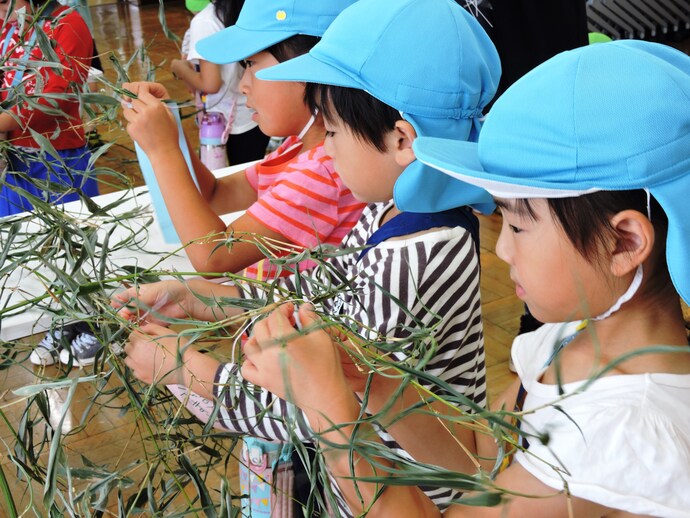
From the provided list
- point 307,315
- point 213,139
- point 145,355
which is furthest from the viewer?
point 213,139

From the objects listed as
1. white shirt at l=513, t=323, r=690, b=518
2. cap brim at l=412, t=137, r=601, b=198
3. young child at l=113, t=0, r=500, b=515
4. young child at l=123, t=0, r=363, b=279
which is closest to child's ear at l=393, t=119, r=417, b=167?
young child at l=113, t=0, r=500, b=515

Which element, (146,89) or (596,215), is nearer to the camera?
(596,215)

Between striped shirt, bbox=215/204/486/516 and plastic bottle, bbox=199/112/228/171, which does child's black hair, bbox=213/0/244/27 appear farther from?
striped shirt, bbox=215/204/486/516

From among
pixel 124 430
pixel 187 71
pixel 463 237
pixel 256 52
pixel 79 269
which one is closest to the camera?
pixel 79 269

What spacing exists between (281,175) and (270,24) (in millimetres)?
242

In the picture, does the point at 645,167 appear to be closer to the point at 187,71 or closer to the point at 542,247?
the point at 542,247

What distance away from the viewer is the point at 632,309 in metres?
0.83

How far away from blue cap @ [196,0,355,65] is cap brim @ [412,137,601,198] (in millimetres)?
507

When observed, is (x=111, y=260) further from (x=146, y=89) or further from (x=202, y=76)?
(x=202, y=76)

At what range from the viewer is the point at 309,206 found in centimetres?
130

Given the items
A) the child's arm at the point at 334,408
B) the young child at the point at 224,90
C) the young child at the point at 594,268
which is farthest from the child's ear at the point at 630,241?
the young child at the point at 224,90

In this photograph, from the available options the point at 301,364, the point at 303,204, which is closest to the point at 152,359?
the point at 301,364

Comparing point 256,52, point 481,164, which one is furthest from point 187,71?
point 481,164

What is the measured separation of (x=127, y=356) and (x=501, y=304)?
1.88m
